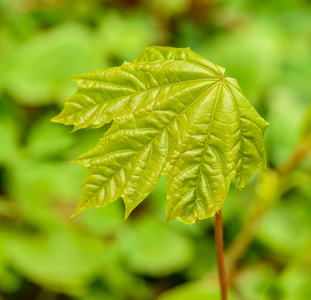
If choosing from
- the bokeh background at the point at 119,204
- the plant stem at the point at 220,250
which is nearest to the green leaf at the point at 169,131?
the plant stem at the point at 220,250

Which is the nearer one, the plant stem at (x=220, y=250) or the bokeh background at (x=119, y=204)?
the plant stem at (x=220, y=250)

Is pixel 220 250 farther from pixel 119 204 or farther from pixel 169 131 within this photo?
pixel 119 204

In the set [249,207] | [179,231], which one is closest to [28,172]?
[179,231]

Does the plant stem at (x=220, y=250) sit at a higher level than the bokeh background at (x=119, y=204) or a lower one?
higher

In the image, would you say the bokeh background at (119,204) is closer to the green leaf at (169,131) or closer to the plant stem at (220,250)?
the plant stem at (220,250)

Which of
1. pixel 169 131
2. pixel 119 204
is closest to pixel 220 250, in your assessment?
pixel 169 131

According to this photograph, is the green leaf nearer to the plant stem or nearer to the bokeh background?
the plant stem

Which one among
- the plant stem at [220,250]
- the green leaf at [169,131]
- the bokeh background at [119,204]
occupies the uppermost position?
the green leaf at [169,131]
